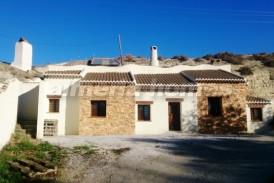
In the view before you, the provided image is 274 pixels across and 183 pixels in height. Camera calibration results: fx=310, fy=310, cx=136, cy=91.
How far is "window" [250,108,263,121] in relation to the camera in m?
22.7

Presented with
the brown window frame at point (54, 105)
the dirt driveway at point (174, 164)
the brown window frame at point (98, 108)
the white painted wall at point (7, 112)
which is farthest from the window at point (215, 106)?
the white painted wall at point (7, 112)

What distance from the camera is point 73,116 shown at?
2019cm

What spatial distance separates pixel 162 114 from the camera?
21.0 metres

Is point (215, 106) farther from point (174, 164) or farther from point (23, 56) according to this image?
point (23, 56)

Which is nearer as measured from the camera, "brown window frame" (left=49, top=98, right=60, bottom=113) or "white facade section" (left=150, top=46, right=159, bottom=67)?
"brown window frame" (left=49, top=98, right=60, bottom=113)

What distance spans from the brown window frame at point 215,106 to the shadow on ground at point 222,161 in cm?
578

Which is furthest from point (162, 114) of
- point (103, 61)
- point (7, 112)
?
point (103, 61)

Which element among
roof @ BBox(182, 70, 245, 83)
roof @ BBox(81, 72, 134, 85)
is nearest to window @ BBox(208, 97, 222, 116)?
roof @ BBox(182, 70, 245, 83)

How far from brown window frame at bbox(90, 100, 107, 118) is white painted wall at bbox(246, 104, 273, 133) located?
10322mm

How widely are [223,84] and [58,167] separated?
14398mm

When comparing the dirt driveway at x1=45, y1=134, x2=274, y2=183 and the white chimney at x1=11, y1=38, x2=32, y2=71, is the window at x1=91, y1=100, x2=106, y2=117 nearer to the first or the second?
the dirt driveway at x1=45, y1=134, x2=274, y2=183

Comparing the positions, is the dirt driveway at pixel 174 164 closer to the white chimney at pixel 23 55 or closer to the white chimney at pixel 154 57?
the white chimney at pixel 154 57

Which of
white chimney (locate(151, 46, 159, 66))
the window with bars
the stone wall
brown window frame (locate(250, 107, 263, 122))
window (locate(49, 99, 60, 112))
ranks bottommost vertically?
the window with bars

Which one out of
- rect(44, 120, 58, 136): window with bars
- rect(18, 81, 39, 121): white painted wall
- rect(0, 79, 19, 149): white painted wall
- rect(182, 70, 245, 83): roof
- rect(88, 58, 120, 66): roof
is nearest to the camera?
rect(0, 79, 19, 149): white painted wall
